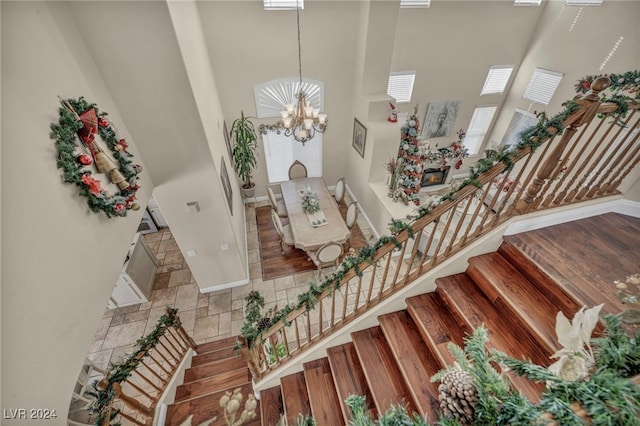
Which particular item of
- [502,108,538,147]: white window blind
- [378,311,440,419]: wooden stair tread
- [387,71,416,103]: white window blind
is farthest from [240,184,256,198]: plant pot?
[502,108,538,147]: white window blind

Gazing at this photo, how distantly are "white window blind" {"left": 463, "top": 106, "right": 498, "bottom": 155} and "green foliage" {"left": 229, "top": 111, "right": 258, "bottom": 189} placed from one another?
20.0 feet

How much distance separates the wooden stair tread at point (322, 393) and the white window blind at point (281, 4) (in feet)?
18.7

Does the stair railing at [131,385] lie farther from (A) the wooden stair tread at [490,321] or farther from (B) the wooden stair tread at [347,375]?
(A) the wooden stair tread at [490,321]

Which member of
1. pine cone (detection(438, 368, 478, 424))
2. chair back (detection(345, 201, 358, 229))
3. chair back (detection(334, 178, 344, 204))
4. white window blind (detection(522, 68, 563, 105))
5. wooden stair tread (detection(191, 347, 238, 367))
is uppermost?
white window blind (detection(522, 68, 563, 105))

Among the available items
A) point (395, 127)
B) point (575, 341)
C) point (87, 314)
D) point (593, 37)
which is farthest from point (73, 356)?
point (593, 37)

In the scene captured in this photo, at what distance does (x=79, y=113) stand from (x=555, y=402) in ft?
10.9

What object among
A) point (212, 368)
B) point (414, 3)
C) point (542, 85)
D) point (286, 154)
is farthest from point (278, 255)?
point (542, 85)

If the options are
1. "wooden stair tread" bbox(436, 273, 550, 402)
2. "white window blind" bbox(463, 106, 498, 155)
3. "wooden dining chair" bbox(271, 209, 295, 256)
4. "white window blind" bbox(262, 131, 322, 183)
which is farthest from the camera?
"white window blind" bbox(463, 106, 498, 155)

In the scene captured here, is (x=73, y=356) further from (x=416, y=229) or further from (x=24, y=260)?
(x=416, y=229)

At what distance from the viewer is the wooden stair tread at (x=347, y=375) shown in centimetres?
221

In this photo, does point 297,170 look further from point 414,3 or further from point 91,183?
point 91,183

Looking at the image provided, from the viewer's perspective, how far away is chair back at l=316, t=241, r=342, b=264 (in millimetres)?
4387

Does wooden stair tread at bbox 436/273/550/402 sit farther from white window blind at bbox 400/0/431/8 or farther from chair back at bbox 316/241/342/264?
white window blind at bbox 400/0/431/8

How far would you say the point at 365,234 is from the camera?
5.98m
